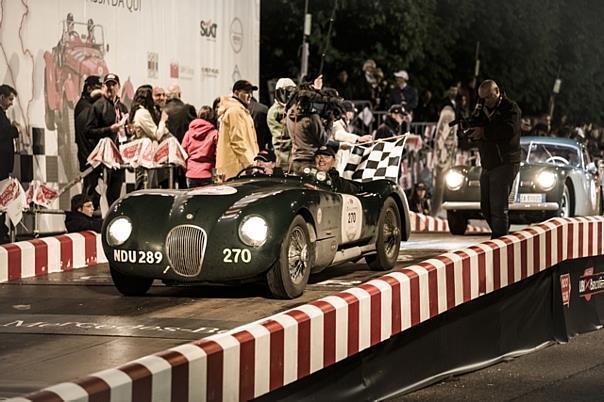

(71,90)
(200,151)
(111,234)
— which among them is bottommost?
(111,234)

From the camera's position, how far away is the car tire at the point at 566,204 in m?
18.5

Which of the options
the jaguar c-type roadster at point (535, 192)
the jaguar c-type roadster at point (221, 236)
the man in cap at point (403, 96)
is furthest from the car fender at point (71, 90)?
the man in cap at point (403, 96)

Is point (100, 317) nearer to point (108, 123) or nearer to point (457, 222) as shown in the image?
point (108, 123)

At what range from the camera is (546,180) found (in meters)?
18.3

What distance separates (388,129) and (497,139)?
5767 mm

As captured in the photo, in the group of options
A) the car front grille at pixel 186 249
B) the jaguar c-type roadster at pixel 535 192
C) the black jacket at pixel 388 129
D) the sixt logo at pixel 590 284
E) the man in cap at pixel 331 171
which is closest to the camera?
the car front grille at pixel 186 249

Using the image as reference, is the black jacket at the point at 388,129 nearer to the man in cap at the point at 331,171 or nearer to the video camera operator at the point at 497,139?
the video camera operator at the point at 497,139

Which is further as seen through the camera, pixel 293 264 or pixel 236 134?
pixel 236 134

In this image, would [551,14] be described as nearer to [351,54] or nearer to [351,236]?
[351,54]

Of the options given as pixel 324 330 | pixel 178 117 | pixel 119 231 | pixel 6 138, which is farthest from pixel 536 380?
pixel 178 117

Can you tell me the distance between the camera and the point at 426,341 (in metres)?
10.4

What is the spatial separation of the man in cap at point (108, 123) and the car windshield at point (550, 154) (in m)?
6.15

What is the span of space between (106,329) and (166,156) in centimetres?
695

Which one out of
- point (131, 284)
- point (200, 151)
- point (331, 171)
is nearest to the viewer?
point (131, 284)
